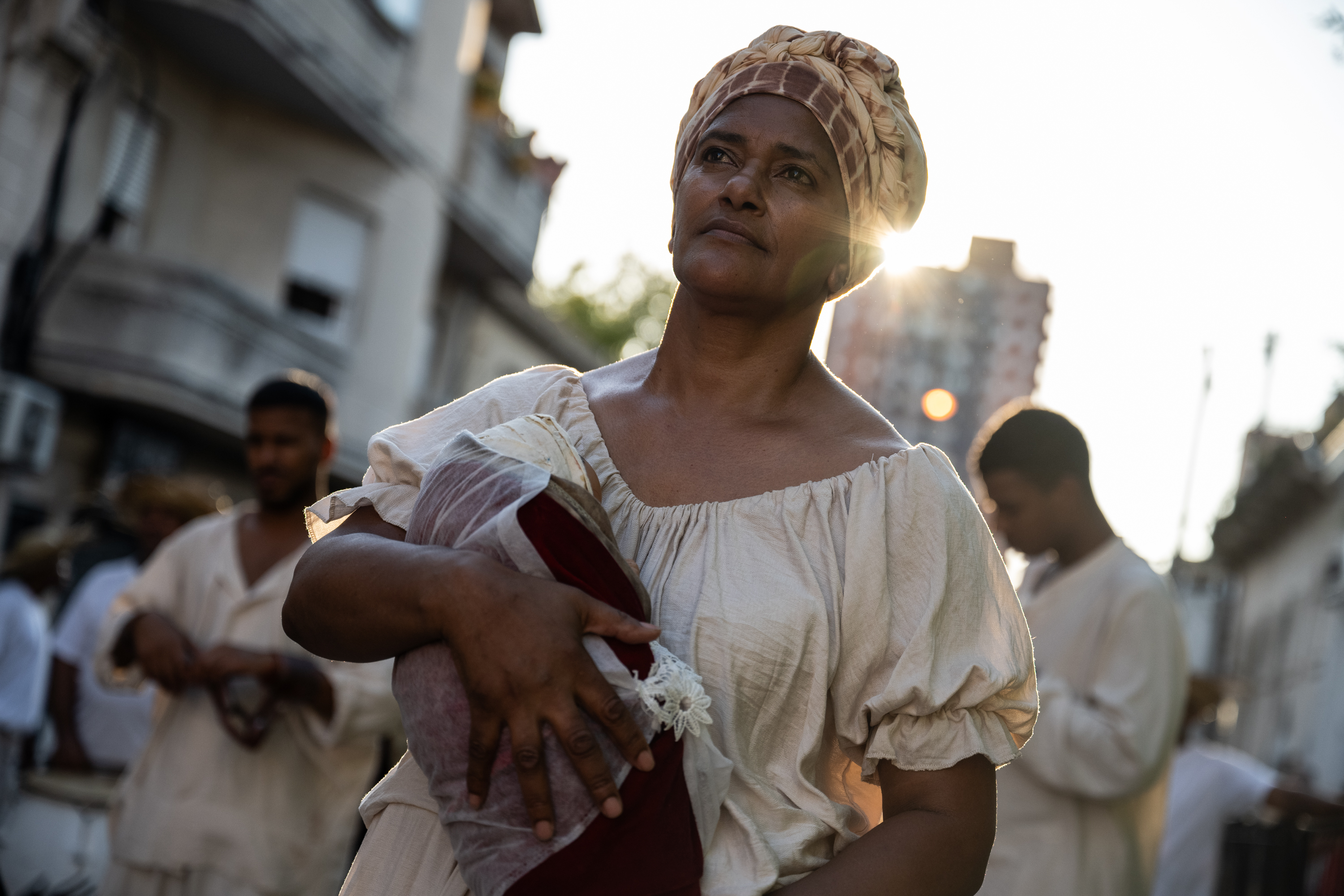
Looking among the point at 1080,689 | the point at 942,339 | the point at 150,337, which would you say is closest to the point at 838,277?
the point at 1080,689

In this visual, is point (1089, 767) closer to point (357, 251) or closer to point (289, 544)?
point (289, 544)

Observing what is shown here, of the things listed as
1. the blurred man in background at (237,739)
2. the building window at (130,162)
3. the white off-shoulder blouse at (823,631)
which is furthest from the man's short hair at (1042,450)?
the building window at (130,162)

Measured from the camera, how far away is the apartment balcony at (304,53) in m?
13.6

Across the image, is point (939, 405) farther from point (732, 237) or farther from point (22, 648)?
point (732, 237)

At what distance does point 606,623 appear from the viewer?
1.74m

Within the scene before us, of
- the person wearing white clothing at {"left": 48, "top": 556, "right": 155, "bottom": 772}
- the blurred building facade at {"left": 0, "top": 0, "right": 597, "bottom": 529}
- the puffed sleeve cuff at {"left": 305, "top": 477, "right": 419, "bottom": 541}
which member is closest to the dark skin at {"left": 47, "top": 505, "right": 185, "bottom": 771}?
the person wearing white clothing at {"left": 48, "top": 556, "right": 155, "bottom": 772}

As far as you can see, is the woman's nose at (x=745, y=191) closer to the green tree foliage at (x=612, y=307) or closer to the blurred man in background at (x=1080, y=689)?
the blurred man in background at (x=1080, y=689)

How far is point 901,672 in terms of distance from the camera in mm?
1920

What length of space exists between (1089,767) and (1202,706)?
4078 millimetres

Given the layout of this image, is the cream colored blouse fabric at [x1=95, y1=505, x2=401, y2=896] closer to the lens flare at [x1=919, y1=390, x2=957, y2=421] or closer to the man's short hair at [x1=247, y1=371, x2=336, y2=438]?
the man's short hair at [x1=247, y1=371, x2=336, y2=438]

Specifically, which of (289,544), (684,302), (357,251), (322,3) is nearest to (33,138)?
(322,3)

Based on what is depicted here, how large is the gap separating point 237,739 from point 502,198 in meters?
17.2

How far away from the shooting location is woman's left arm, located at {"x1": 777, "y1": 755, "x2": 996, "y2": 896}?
184 cm

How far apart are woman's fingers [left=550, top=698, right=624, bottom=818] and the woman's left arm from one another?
339 mm
